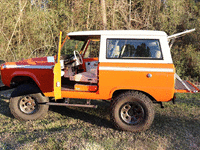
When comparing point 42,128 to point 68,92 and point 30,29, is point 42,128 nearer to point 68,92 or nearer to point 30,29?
point 68,92

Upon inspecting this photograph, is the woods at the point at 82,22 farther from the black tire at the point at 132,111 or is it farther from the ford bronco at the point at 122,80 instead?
the black tire at the point at 132,111

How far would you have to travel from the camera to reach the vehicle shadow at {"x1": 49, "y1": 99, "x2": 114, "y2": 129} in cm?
421

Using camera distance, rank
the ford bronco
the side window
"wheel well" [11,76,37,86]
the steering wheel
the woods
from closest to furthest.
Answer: the ford bronco
"wheel well" [11,76,37,86]
the steering wheel
the side window
the woods

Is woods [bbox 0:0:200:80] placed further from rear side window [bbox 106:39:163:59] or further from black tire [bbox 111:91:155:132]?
black tire [bbox 111:91:155:132]

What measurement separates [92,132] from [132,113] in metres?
0.89

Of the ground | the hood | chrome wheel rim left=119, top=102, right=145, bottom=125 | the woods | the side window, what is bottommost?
the ground

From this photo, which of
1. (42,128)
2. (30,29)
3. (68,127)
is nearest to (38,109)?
(42,128)

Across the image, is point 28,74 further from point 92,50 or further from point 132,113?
point 132,113

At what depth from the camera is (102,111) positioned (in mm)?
4941

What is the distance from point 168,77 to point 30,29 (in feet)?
24.1

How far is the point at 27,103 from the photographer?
4.18 metres

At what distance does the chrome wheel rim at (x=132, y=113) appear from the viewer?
3.62 metres

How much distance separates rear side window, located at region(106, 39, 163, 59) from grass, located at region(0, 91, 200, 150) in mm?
1524

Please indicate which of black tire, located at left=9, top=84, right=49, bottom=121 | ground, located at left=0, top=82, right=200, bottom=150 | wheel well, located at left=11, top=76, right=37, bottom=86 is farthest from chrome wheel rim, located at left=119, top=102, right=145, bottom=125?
wheel well, located at left=11, top=76, right=37, bottom=86
